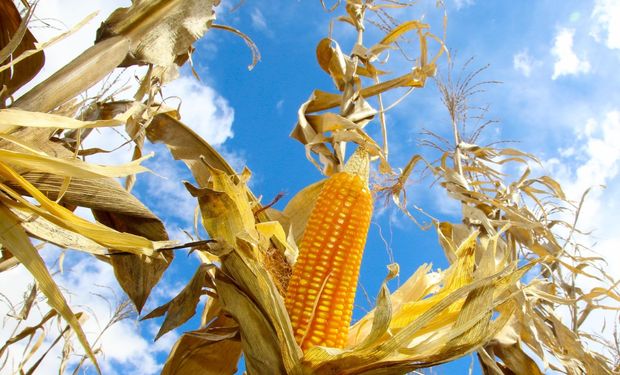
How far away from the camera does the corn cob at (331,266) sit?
149 cm

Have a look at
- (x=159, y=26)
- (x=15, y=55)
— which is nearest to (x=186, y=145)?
(x=159, y=26)

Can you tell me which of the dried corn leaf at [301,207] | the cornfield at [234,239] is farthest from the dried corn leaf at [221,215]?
the dried corn leaf at [301,207]

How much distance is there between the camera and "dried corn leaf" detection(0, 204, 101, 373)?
3.76ft

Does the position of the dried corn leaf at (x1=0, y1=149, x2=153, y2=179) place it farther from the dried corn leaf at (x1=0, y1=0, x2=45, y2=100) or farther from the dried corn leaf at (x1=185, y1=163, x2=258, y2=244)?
the dried corn leaf at (x1=0, y1=0, x2=45, y2=100)

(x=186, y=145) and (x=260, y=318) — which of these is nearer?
(x=260, y=318)

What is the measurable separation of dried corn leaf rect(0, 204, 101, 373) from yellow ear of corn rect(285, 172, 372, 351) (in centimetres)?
59

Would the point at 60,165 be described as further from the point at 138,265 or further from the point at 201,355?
the point at 201,355

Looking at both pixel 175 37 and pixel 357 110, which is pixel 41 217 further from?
pixel 357 110

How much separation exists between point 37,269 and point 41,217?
0.49 ft

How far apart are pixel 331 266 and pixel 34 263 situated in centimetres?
80

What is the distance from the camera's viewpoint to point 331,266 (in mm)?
1561

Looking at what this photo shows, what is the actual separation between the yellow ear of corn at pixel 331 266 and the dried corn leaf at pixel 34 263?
0.59 m

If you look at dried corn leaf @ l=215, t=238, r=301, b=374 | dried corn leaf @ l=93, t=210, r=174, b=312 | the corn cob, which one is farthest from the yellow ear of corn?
dried corn leaf @ l=93, t=210, r=174, b=312

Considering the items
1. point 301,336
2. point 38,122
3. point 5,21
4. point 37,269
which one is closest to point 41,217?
point 37,269
